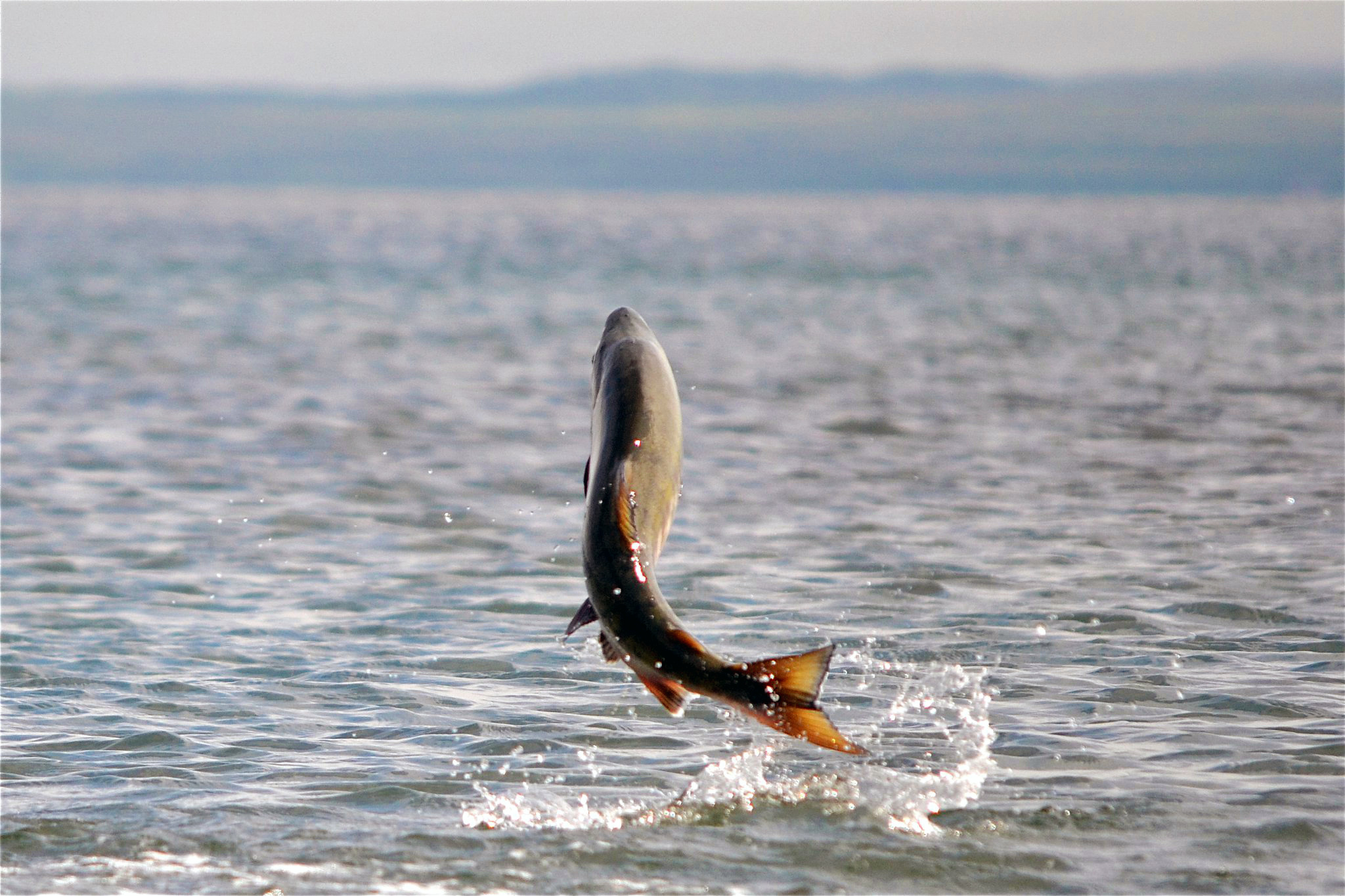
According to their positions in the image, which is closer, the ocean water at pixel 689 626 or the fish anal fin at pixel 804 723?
the fish anal fin at pixel 804 723

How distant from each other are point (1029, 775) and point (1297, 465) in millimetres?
11179

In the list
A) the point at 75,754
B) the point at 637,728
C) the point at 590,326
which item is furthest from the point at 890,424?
the point at 590,326

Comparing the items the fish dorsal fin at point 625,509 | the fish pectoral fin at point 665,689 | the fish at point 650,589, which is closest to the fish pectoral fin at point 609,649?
the fish at point 650,589

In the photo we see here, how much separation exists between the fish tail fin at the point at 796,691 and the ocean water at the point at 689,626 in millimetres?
917

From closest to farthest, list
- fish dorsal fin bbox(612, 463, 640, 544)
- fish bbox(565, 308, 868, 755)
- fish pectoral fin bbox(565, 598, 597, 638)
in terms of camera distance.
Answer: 1. fish bbox(565, 308, 868, 755)
2. fish dorsal fin bbox(612, 463, 640, 544)
3. fish pectoral fin bbox(565, 598, 597, 638)

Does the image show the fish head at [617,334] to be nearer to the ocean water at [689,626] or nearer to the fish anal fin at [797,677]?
the fish anal fin at [797,677]

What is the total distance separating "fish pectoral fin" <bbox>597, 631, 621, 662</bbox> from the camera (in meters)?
6.48

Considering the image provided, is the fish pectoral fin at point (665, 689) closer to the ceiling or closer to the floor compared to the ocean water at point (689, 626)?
closer to the ceiling

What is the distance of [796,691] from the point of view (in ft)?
20.7

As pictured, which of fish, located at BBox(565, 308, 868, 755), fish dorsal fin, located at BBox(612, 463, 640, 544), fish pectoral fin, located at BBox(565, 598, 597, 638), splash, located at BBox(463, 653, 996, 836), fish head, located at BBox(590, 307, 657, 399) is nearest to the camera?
fish, located at BBox(565, 308, 868, 755)

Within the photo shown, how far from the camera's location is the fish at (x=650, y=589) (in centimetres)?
629

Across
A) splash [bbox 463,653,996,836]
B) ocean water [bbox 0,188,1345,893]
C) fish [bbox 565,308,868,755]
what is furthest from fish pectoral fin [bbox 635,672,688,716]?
splash [bbox 463,653,996,836]

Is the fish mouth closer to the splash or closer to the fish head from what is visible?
the fish head

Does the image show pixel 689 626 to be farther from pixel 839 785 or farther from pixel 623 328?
pixel 623 328
